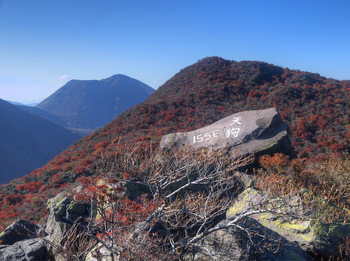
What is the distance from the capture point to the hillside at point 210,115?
1248cm

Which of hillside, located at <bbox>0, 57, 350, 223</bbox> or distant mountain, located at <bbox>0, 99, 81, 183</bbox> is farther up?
hillside, located at <bbox>0, 57, 350, 223</bbox>

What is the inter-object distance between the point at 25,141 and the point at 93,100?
83.0 meters

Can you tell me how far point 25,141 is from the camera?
6812 cm

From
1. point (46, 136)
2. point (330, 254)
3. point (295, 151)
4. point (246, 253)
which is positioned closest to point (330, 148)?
point (295, 151)

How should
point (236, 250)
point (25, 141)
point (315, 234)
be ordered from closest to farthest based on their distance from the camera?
point (236, 250) → point (315, 234) → point (25, 141)

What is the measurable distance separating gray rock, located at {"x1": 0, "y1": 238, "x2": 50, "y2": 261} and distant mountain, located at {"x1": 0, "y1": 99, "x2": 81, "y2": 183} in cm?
5517

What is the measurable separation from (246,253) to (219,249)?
1.73 feet

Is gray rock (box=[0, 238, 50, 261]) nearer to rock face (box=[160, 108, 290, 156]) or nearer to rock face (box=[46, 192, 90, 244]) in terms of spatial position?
rock face (box=[46, 192, 90, 244])

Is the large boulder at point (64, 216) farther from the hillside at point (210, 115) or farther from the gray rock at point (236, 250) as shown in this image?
the gray rock at point (236, 250)

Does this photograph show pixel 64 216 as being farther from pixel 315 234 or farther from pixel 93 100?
pixel 93 100

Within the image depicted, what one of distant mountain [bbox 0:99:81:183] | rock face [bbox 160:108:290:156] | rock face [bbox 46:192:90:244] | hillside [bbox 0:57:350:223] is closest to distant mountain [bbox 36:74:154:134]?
distant mountain [bbox 0:99:81:183]

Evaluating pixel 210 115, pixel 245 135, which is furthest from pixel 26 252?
pixel 210 115

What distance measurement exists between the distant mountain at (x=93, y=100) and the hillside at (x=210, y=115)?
100510 millimetres

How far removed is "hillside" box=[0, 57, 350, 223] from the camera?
12484mm
